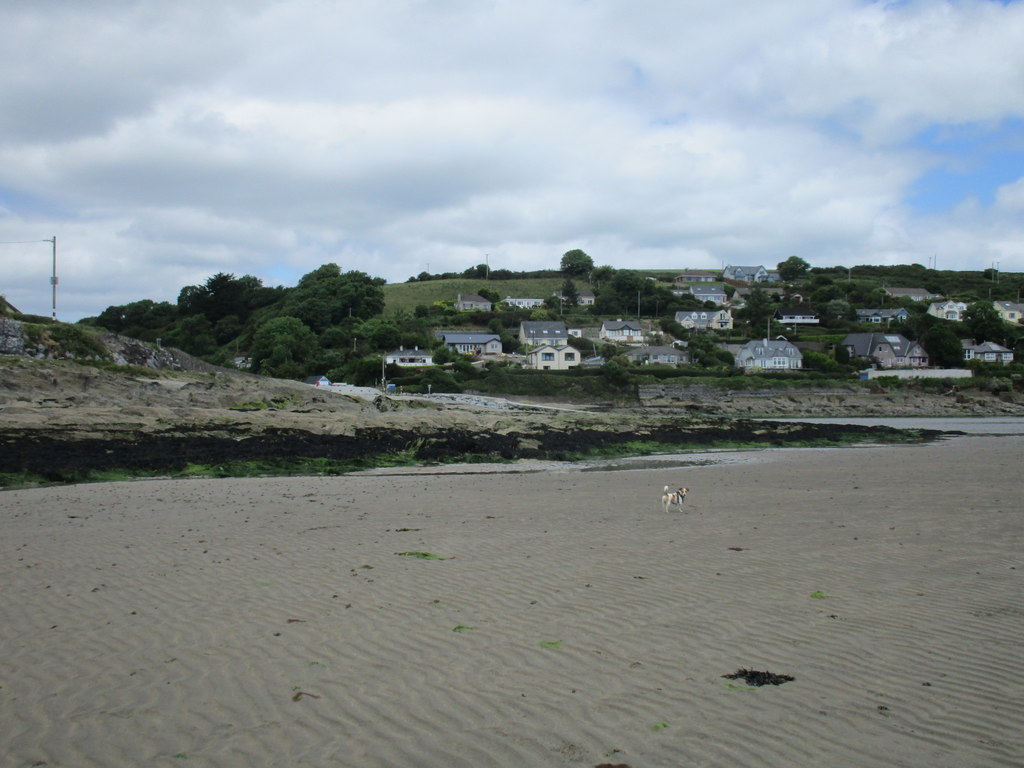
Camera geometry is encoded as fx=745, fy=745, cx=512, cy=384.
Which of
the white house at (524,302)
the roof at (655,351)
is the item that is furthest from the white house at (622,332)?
the white house at (524,302)

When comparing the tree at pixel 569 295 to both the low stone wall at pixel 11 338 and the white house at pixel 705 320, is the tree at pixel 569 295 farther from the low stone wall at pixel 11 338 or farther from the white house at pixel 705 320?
the low stone wall at pixel 11 338

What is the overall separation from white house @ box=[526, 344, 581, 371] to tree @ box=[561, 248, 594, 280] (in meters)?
65.6

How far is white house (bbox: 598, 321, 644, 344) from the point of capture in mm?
98312

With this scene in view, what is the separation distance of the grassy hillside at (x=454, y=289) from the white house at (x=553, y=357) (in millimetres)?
31911

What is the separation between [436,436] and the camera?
86.5 ft

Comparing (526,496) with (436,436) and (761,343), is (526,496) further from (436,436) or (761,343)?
(761,343)

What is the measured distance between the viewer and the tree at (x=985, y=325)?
94.3m

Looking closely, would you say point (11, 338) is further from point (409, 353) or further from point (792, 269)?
point (792, 269)

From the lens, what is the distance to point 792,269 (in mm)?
154750

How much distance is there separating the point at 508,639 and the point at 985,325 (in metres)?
108

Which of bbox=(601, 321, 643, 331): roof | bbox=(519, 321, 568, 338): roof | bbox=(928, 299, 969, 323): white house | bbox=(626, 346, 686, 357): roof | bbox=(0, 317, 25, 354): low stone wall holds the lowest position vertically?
bbox=(0, 317, 25, 354): low stone wall

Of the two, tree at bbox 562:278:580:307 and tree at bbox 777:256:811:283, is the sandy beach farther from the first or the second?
tree at bbox 777:256:811:283

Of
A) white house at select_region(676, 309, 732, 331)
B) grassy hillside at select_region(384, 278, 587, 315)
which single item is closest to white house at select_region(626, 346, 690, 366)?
white house at select_region(676, 309, 732, 331)

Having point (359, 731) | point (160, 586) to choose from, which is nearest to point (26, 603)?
point (160, 586)
